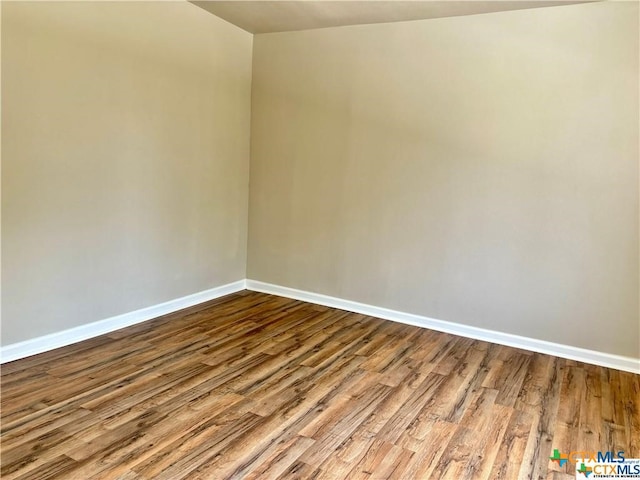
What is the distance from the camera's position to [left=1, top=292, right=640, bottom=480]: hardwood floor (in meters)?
2.04

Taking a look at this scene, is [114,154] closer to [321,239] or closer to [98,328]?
[98,328]

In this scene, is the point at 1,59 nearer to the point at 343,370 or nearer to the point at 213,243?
the point at 213,243

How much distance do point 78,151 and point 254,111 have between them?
6.02 ft

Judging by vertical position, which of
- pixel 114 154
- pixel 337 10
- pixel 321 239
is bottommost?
pixel 321 239

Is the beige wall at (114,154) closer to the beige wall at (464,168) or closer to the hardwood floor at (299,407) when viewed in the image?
the hardwood floor at (299,407)

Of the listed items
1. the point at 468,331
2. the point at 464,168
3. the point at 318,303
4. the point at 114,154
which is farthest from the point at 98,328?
the point at 464,168

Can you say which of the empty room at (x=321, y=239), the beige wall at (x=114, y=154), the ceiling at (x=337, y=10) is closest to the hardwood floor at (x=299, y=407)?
the empty room at (x=321, y=239)

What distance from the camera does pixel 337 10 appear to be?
11.8ft

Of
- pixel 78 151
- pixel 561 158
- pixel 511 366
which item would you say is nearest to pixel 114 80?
pixel 78 151

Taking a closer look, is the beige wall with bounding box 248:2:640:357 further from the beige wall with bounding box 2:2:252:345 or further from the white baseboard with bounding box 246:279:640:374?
the beige wall with bounding box 2:2:252:345

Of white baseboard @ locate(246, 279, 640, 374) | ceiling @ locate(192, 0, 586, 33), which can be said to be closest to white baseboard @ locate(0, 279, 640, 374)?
white baseboard @ locate(246, 279, 640, 374)

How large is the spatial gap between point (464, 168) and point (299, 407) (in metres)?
2.15

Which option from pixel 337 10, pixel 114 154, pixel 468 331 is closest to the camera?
pixel 114 154

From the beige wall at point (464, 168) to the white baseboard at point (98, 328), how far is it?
2.56ft
